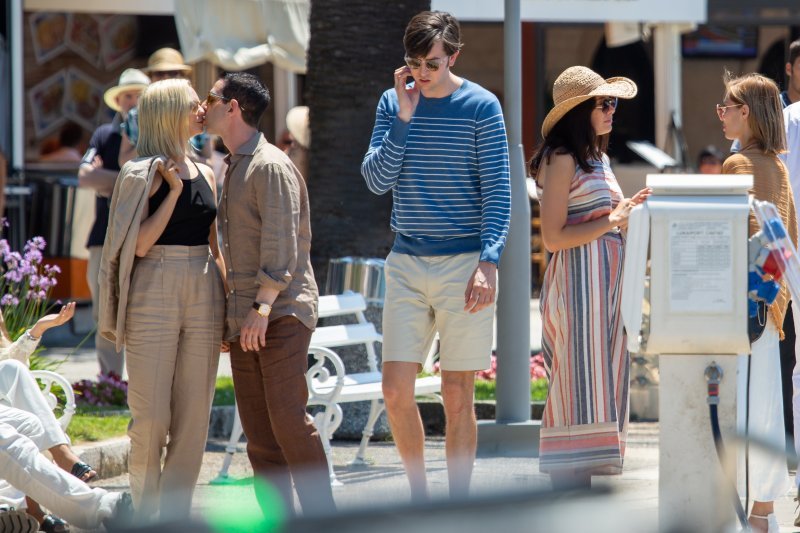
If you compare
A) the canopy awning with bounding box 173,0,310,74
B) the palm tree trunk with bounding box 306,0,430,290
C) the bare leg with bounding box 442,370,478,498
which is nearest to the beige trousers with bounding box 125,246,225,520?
the bare leg with bounding box 442,370,478,498

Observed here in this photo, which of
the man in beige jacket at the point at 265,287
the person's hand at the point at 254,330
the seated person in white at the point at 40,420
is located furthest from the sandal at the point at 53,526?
the person's hand at the point at 254,330

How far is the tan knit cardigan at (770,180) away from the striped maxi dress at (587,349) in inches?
19.5

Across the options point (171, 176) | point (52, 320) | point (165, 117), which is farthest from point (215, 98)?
point (52, 320)

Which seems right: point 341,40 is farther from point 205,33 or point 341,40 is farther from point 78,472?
point 205,33

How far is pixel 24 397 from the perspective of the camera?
5.75 meters

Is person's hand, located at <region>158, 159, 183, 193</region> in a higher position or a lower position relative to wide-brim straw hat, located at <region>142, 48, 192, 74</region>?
lower

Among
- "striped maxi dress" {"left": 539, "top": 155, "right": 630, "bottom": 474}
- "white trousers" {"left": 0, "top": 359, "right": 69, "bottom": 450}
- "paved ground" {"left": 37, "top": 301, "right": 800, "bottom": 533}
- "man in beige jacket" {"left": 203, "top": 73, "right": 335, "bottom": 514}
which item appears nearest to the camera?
"paved ground" {"left": 37, "top": 301, "right": 800, "bottom": 533}

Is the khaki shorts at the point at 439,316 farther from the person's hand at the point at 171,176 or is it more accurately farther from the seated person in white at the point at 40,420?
the seated person in white at the point at 40,420

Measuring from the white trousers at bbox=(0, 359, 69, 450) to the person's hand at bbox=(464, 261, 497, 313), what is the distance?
1729 mm

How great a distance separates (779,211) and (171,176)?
236 centimetres

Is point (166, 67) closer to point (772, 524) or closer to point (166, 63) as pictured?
point (166, 63)

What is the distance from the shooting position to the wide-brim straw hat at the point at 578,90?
5.59 meters

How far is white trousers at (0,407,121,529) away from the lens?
17.3ft

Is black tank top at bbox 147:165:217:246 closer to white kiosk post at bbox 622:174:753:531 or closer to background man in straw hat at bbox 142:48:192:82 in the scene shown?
white kiosk post at bbox 622:174:753:531
